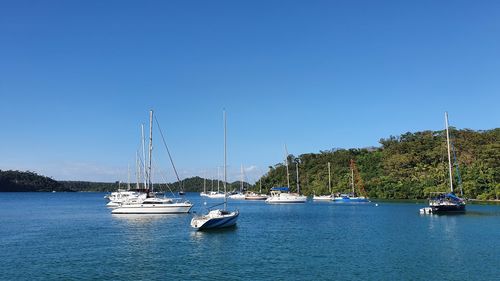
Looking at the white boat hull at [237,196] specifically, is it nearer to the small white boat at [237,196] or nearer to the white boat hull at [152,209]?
the small white boat at [237,196]

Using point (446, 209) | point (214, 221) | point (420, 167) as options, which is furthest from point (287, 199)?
point (214, 221)

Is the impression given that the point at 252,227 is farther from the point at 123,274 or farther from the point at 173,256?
the point at 123,274

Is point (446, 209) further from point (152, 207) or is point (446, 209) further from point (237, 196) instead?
point (237, 196)

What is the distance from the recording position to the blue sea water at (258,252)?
2681 centimetres

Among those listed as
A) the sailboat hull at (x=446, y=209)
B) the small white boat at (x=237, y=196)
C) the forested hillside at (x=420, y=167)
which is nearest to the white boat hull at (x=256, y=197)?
the small white boat at (x=237, y=196)

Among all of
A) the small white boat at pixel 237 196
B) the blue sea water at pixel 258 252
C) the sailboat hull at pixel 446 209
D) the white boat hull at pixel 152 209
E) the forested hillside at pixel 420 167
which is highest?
the forested hillside at pixel 420 167

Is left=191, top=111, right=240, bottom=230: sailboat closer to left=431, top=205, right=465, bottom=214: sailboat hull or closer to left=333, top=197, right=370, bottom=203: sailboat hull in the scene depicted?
left=431, top=205, right=465, bottom=214: sailboat hull

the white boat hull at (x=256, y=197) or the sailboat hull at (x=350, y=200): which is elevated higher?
the white boat hull at (x=256, y=197)

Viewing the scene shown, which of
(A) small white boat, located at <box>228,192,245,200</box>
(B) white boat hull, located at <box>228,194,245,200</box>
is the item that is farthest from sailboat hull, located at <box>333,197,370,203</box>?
(A) small white boat, located at <box>228,192,245,200</box>

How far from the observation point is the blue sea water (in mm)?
26812

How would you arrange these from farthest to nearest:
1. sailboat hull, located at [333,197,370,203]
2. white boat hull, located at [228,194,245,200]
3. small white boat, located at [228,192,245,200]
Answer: small white boat, located at [228,192,245,200], white boat hull, located at [228,194,245,200], sailboat hull, located at [333,197,370,203]

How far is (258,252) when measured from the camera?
3441cm

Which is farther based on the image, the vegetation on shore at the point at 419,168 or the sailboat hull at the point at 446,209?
the vegetation on shore at the point at 419,168

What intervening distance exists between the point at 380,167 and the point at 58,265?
Answer: 418 ft
